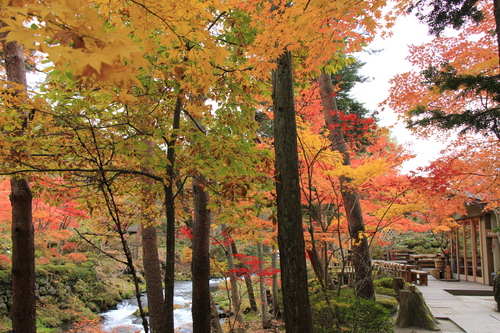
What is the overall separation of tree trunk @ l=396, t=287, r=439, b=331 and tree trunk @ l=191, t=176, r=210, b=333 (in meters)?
4.52

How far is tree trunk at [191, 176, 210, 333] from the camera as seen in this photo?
477 cm

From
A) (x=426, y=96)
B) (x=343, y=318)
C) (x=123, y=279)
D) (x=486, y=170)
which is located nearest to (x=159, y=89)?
(x=343, y=318)

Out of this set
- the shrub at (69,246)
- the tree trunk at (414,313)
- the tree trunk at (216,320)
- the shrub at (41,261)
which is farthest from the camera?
the shrub at (69,246)

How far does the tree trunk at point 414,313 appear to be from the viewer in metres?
6.56

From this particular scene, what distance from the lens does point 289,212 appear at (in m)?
3.31

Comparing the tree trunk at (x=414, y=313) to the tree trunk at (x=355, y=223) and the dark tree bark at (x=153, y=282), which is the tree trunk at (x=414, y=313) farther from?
the dark tree bark at (x=153, y=282)

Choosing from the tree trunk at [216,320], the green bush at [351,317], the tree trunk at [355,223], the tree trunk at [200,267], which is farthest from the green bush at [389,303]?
the tree trunk at [200,267]

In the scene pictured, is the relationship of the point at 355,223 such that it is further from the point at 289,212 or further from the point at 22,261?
the point at 22,261

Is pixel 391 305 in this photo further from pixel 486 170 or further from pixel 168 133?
pixel 168 133

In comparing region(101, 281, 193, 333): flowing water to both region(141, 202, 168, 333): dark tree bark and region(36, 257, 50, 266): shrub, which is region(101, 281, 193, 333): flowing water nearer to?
region(36, 257, 50, 266): shrub

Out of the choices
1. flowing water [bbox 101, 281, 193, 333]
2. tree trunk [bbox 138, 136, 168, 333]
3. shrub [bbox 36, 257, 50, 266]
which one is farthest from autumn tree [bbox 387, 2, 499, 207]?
shrub [bbox 36, 257, 50, 266]

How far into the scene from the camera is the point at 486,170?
292 inches

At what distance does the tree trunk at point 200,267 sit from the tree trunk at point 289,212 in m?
1.73

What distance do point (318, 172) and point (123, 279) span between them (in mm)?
13439
